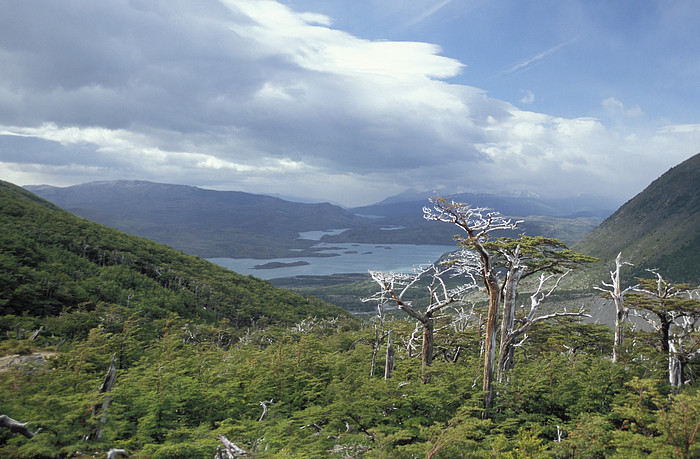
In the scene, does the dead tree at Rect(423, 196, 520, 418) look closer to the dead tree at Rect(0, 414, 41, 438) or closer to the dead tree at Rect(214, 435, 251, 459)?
the dead tree at Rect(214, 435, 251, 459)

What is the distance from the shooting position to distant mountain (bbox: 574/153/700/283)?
12950 centimetres

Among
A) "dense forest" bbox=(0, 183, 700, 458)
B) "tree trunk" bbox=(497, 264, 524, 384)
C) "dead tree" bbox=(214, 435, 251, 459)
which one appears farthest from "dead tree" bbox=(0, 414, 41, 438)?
"tree trunk" bbox=(497, 264, 524, 384)

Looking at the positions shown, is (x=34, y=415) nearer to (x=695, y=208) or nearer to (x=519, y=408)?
(x=519, y=408)

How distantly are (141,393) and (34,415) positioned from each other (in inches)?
103

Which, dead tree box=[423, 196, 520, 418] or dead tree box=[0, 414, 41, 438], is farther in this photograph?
dead tree box=[423, 196, 520, 418]

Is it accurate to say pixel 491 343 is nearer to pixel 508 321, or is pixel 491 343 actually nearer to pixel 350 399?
pixel 508 321

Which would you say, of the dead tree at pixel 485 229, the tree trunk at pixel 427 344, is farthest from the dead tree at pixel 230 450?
the tree trunk at pixel 427 344

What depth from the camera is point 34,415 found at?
726 cm

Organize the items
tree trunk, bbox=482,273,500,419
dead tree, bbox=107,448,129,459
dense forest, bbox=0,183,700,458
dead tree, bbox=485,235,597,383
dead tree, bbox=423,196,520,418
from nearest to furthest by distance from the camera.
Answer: dead tree, bbox=107,448,129,459
dense forest, bbox=0,183,700,458
dead tree, bbox=423,196,520,418
tree trunk, bbox=482,273,500,419
dead tree, bbox=485,235,597,383

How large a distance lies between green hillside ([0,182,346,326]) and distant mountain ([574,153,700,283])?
134 meters

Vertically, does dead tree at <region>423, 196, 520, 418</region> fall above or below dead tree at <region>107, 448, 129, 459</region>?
above

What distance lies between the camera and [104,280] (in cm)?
4234

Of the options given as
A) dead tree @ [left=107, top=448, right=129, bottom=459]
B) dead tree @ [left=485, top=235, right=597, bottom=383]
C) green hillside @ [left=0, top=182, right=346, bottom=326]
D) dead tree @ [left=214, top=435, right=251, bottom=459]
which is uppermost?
dead tree @ [left=485, top=235, right=597, bottom=383]

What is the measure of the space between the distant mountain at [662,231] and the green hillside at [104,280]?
13354cm
